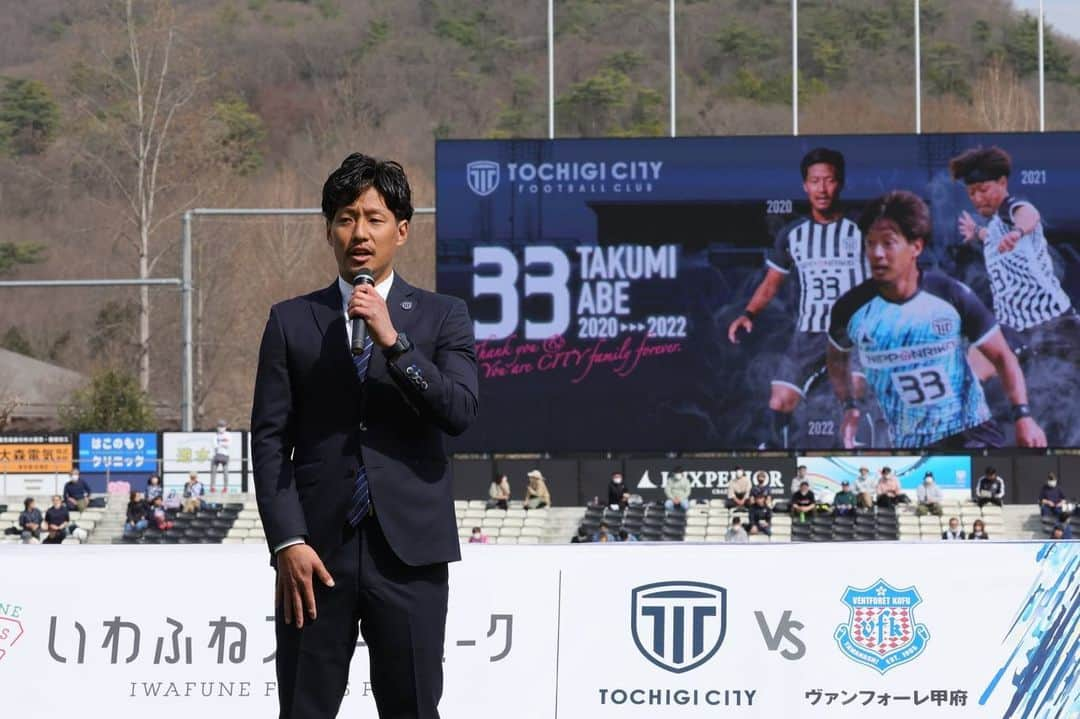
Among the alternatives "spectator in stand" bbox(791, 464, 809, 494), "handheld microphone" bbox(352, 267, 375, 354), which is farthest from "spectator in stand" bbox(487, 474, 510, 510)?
"handheld microphone" bbox(352, 267, 375, 354)

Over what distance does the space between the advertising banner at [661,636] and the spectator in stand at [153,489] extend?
18.1 m

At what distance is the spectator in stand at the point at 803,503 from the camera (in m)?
22.8

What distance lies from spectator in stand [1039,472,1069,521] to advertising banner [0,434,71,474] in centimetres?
1515

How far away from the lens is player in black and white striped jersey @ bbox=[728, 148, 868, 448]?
24188 mm

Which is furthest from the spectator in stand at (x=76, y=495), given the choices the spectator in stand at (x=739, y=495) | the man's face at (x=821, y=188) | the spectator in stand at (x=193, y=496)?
the man's face at (x=821, y=188)

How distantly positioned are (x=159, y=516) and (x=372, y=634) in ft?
66.9

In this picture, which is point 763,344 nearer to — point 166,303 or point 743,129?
point 166,303

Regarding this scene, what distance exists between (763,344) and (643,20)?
227ft

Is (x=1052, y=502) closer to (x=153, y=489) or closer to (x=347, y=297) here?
(x=153, y=489)

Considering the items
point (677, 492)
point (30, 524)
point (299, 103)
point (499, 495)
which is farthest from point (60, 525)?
point (299, 103)

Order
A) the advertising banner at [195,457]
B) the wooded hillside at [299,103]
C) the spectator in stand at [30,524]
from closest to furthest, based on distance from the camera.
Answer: the spectator in stand at [30,524], the advertising banner at [195,457], the wooded hillside at [299,103]

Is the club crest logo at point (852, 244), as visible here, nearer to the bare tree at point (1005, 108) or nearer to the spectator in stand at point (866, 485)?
the spectator in stand at point (866, 485)

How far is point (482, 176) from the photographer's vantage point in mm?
24625

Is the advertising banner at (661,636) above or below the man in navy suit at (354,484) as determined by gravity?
below
